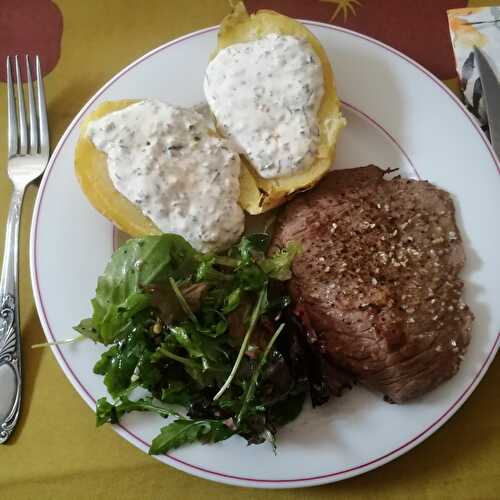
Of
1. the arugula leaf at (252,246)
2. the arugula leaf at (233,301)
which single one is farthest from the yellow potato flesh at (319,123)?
the arugula leaf at (233,301)

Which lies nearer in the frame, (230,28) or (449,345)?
(449,345)

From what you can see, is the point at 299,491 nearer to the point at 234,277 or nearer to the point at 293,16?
A: the point at 234,277

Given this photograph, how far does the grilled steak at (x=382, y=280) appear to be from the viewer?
6.20 feet

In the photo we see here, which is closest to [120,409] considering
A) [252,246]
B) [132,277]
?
[132,277]

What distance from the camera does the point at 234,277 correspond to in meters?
1.92

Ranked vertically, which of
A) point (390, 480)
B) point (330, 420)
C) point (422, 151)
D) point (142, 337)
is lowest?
point (390, 480)

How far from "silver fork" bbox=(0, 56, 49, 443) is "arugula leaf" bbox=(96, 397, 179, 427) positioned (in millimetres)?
395

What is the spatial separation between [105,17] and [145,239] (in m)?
1.29

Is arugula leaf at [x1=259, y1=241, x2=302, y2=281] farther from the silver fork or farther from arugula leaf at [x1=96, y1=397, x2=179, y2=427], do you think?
the silver fork

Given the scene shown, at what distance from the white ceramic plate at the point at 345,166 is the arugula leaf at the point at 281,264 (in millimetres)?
498

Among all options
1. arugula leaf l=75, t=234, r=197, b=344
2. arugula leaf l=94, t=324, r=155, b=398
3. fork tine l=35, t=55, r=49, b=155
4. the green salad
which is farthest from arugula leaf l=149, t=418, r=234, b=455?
fork tine l=35, t=55, r=49, b=155

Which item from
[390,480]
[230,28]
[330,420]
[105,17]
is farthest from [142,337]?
[105,17]

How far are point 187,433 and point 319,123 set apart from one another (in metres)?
1.20

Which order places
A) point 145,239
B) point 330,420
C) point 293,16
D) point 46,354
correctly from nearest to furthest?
point 145,239
point 330,420
point 46,354
point 293,16
